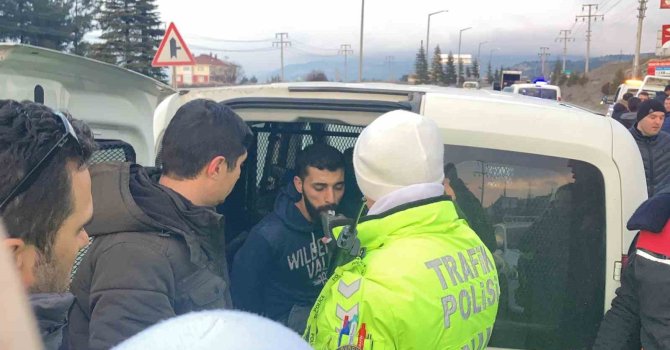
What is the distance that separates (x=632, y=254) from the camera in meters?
2.12

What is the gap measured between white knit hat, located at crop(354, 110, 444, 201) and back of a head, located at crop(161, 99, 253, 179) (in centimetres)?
47

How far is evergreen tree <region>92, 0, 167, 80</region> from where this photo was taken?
2775 centimetres

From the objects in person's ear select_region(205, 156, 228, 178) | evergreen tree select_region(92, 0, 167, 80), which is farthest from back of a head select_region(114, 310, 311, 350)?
evergreen tree select_region(92, 0, 167, 80)

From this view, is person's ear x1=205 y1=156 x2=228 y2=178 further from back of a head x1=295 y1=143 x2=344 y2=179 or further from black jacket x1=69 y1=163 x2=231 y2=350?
back of a head x1=295 y1=143 x2=344 y2=179

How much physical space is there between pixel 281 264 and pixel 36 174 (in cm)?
167

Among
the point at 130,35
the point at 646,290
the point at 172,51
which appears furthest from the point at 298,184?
the point at 130,35

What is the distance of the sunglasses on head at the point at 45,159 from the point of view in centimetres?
125

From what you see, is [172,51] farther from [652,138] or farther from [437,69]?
[437,69]

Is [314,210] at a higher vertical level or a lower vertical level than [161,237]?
lower

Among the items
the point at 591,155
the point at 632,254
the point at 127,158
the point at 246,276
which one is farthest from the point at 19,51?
the point at 632,254

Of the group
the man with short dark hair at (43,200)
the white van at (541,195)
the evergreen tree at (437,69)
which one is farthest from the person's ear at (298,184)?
the evergreen tree at (437,69)

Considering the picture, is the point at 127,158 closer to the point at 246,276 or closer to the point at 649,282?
the point at 246,276

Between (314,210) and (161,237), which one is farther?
(314,210)

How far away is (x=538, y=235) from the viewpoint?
215 cm
